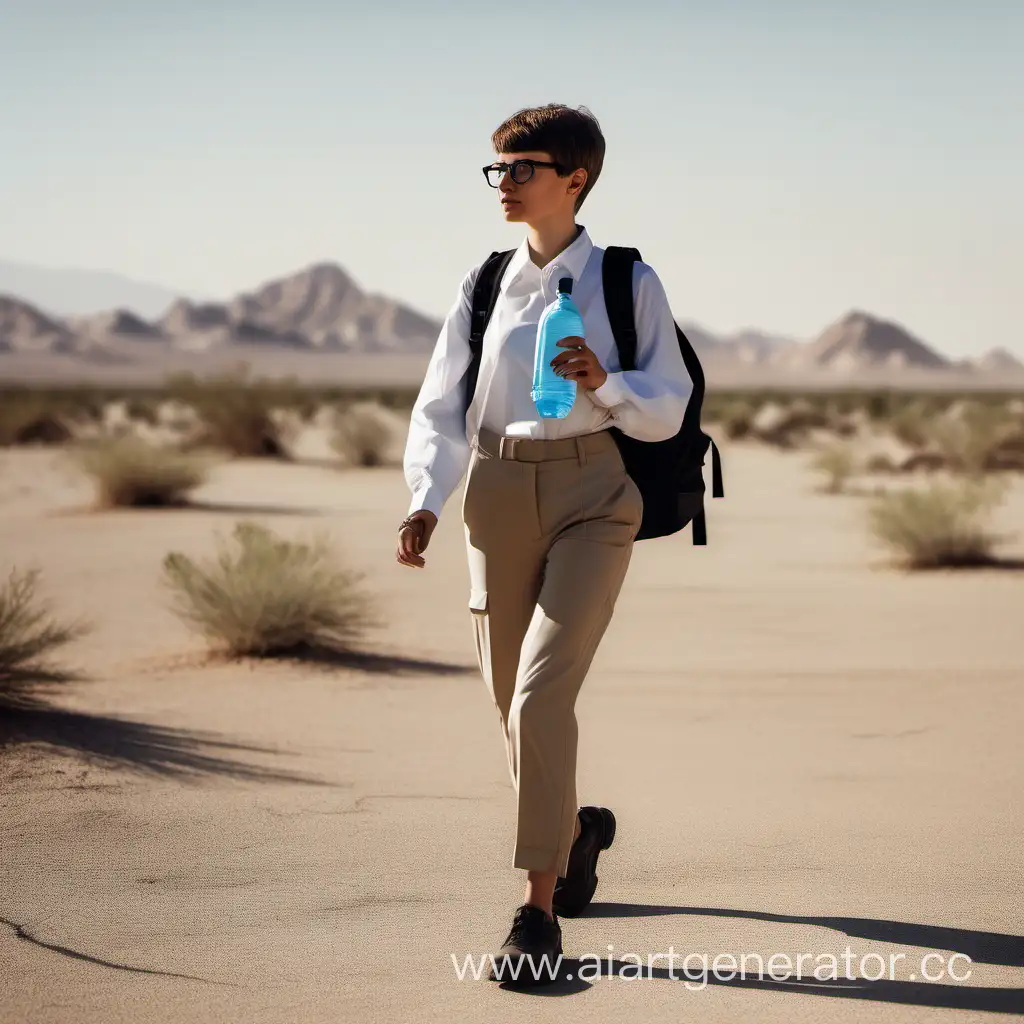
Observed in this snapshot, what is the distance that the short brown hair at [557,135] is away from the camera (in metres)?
4.85

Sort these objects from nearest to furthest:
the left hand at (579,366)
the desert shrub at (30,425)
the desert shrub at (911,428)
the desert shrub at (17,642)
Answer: the left hand at (579,366)
the desert shrub at (17,642)
the desert shrub at (911,428)
the desert shrub at (30,425)

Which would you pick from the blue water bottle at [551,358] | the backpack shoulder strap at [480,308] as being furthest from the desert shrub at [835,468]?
the blue water bottle at [551,358]

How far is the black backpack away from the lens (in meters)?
4.80

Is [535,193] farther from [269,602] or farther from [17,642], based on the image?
[269,602]

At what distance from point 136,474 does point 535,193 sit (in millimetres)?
17128

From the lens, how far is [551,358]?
15.2ft

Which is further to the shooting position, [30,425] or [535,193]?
[30,425]

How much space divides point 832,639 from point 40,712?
5589 mm

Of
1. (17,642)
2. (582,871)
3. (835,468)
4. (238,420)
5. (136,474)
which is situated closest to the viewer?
(582,871)

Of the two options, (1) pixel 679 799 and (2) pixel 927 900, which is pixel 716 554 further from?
(2) pixel 927 900

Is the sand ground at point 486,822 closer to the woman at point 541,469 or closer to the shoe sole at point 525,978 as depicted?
the shoe sole at point 525,978

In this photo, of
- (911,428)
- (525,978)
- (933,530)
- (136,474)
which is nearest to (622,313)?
(525,978)

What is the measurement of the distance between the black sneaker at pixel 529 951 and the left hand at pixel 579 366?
143cm

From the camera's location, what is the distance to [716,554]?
1703 cm
